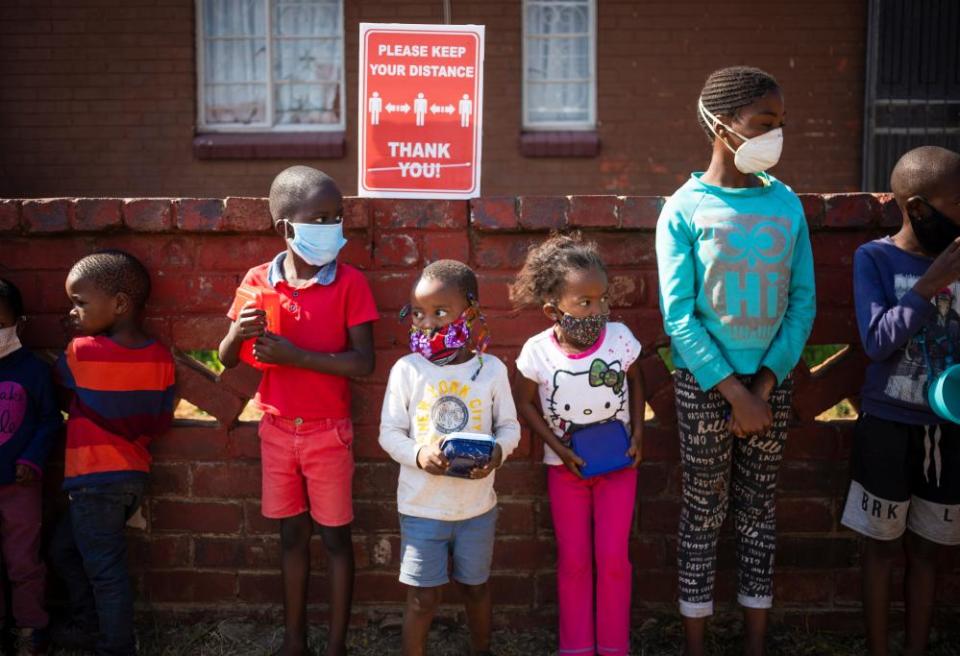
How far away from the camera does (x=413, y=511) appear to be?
269cm

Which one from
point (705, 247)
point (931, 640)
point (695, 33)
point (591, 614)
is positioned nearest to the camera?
point (705, 247)

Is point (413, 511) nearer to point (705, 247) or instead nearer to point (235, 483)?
point (235, 483)

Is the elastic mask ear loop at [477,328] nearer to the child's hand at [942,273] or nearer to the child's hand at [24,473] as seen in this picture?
the child's hand at [942,273]

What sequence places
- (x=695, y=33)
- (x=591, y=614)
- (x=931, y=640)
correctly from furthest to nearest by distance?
1. (x=695, y=33)
2. (x=931, y=640)
3. (x=591, y=614)

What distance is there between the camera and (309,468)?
9.44 ft

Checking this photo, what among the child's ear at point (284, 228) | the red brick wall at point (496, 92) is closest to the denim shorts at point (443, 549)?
the child's ear at point (284, 228)

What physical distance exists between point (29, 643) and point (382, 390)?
4.79 feet

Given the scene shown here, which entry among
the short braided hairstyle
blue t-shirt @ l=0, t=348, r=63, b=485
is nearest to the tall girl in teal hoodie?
the short braided hairstyle

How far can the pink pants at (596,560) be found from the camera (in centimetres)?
279

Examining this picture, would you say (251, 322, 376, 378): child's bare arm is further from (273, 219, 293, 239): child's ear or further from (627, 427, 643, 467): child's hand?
(627, 427, 643, 467): child's hand

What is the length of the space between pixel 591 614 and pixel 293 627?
97 cm

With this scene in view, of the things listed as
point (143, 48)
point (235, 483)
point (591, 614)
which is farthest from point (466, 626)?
point (143, 48)

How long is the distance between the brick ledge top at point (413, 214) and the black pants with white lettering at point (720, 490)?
2.03 ft

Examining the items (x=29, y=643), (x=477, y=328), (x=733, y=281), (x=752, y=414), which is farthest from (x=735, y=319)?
(x=29, y=643)
